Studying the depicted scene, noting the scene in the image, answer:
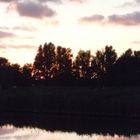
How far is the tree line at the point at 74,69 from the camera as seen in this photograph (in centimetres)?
6062

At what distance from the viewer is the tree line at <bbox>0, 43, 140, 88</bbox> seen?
199 ft

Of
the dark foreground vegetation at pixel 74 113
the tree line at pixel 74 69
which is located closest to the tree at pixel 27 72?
the tree line at pixel 74 69

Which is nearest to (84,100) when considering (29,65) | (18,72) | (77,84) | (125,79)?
(125,79)

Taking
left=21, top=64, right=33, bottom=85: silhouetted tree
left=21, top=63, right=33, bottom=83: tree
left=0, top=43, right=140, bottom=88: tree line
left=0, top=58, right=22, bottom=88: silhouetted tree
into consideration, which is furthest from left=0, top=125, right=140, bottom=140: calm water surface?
left=21, top=63, right=33, bottom=83: tree

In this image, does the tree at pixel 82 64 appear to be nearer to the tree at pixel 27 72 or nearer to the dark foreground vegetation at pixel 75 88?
the dark foreground vegetation at pixel 75 88

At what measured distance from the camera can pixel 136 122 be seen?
32688 mm

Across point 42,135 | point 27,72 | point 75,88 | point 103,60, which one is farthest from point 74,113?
point 27,72

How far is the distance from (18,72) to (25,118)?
31.9 meters

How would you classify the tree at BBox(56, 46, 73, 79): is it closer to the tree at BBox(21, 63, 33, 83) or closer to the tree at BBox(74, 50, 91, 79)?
the tree at BBox(74, 50, 91, 79)

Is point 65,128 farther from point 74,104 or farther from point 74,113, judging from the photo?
point 74,104

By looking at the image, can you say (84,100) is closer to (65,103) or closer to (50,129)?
(65,103)

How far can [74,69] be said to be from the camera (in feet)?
230

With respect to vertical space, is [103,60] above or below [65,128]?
above

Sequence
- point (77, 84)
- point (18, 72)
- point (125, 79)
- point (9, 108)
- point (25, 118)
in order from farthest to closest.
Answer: point (18, 72)
point (77, 84)
point (125, 79)
point (9, 108)
point (25, 118)
